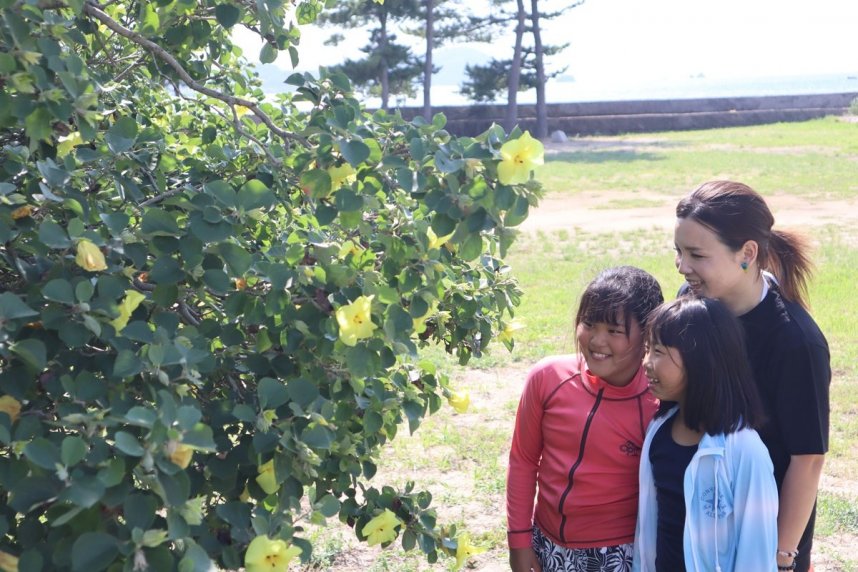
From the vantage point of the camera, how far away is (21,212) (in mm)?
1575

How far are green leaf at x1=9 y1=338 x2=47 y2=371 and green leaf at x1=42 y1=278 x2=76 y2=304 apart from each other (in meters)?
0.06

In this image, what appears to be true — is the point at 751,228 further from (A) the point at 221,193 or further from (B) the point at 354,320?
(A) the point at 221,193

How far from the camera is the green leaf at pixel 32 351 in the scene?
1.35m

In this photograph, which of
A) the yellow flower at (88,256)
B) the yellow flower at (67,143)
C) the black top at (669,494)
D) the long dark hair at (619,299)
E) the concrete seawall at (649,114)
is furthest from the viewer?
the concrete seawall at (649,114)

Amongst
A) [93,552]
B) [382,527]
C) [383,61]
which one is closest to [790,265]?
[382,527]

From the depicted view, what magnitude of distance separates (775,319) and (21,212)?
4.52 feet

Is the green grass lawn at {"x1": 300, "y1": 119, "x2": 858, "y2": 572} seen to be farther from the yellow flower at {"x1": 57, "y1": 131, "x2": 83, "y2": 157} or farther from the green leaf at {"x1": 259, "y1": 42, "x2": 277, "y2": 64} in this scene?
the yellow flower at {"x1": 57, "y1": 131, "x2": 83, "y2": 157}

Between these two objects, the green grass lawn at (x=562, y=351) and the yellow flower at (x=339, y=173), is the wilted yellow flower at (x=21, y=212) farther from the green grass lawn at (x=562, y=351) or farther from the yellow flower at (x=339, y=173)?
the green grass lawn at (x=562, y=351)

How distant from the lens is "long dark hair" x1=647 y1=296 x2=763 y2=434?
1.93 m

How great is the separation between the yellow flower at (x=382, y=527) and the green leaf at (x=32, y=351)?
664mm

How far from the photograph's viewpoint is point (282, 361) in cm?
168

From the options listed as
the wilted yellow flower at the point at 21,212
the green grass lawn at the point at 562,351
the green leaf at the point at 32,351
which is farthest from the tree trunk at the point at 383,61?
the green leaf at the point at 32,351

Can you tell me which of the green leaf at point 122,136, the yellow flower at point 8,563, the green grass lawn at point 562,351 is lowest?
the green grass lawn at point 562,351

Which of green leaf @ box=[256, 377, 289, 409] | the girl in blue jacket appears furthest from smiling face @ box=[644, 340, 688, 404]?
green leaf @ box=[256, 377, 289, 409]
